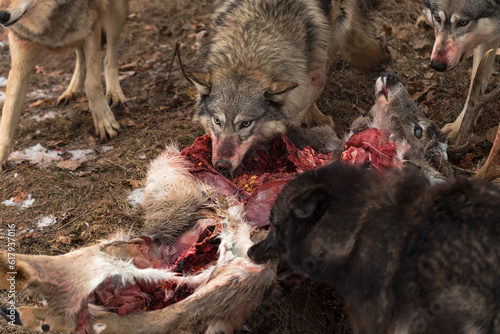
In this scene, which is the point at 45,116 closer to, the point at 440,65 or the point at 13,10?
the point at 13,10

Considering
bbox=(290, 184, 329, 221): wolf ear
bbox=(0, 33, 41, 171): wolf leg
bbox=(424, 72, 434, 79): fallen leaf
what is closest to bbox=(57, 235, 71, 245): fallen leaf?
bbox=(0, 33, 41, 171): wolf leg

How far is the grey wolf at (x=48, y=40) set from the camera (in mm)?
5398

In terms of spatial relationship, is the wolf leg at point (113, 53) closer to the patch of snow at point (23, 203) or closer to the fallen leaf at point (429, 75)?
the patch of snow at point (23, 203)

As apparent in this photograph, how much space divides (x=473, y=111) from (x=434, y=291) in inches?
102

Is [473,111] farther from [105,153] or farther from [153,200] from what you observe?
[105,153]

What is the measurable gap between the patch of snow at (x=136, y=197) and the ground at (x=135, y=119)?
6 cm

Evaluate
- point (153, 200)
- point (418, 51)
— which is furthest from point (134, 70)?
point (153, 200)

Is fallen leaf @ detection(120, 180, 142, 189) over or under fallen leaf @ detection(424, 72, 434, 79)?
under

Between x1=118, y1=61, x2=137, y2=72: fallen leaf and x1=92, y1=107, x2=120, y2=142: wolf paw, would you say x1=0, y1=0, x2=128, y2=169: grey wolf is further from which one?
x1=118, y1=61, x2=137, y2=72: fallen leaf

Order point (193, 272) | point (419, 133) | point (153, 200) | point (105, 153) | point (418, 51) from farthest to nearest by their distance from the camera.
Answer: point (418, 51) < point (105, 153) < point (419, 133) < point (153, 200) < point (193, 272)

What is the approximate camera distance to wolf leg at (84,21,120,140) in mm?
5980

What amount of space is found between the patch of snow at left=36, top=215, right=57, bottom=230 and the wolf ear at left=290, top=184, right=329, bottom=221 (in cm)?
282

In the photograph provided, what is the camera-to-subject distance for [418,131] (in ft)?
12.5

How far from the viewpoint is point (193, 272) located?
2889 millimetres
